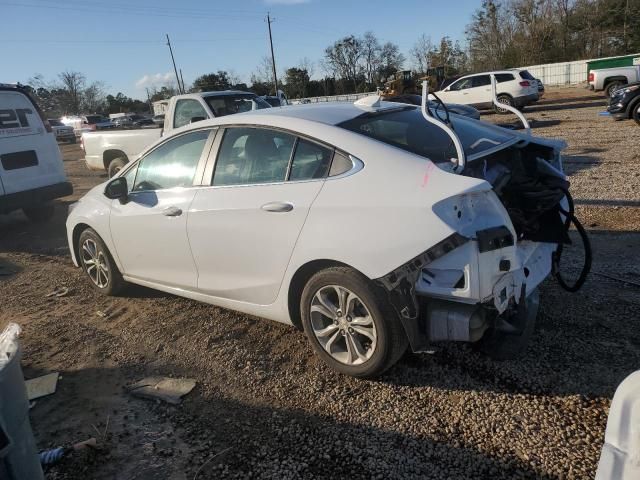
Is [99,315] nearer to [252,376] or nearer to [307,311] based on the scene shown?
[252,376]

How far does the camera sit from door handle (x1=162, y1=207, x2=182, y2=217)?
395 centimetres

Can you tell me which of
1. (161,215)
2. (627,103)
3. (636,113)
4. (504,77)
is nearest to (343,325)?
(161,215)

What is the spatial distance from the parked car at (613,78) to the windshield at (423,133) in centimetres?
1948

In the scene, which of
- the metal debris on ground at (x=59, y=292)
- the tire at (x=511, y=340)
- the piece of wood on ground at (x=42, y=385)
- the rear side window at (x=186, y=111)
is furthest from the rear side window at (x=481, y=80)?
the piece of wood on ground at (x=42, y=385)

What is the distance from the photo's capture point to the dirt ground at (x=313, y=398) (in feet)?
8.46

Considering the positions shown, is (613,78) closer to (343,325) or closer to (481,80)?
(481,80)

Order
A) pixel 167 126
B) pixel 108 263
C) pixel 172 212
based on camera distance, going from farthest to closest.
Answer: pixel 167 126, pixel 108 263, pixel 172 212

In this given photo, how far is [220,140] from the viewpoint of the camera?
388 cm

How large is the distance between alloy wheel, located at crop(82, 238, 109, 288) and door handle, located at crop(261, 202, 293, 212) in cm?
233

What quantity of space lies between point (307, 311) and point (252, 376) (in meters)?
0.61

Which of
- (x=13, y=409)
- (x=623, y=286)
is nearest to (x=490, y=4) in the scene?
(x=623, y=286)

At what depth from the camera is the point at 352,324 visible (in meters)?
3.14

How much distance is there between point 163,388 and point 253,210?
4.42 ft

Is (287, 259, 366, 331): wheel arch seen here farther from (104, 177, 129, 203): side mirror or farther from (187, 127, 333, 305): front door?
(104, 177, 129, 203): side mirror
